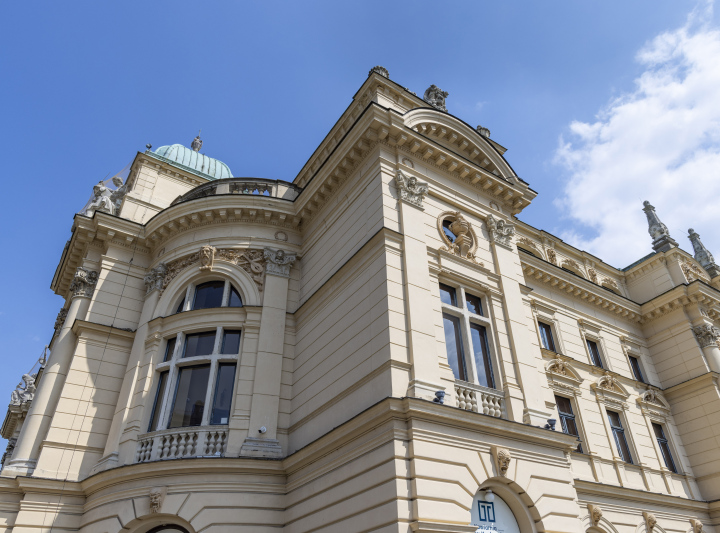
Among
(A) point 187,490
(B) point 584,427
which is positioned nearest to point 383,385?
(A) point 187,490

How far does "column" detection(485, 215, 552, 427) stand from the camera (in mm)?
13711

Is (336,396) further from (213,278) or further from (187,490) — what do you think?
(213,278)

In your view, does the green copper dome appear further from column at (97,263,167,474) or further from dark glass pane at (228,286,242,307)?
dark glass pane at (228,286,242,307)

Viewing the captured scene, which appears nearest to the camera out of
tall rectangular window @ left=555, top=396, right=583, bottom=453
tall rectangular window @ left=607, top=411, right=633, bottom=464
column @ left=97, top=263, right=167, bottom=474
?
column @ left=97, top=263, right=167, bottom=474

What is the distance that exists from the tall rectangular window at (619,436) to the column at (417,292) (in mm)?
12088

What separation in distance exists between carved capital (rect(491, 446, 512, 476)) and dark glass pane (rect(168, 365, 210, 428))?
849cm

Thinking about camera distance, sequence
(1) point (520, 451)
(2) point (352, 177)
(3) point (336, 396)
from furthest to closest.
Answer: (2) point (352, 177), (3) point (336, 396), (1) point (520, 451)

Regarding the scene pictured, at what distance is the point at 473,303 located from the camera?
15141 millimetres

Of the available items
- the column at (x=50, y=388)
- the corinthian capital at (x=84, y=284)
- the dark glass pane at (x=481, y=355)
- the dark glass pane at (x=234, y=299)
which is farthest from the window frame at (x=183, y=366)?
the dark glass pane at (x=481, y=355)

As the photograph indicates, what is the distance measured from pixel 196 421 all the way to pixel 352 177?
8820 millimetres

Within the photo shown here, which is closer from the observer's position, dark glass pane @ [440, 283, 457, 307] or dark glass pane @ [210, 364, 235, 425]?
dark glass pane @ [440, 283, 457, 307]

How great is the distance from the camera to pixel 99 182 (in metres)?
23.2

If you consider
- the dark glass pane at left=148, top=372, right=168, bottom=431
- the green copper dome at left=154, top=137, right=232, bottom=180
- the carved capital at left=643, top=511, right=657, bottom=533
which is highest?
the green copper dome at left=154, top=137, right=232, bottom=180

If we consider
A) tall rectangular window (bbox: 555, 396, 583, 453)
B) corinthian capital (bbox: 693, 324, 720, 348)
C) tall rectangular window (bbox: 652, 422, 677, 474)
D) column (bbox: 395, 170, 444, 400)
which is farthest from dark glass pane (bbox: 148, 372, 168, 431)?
corinthian capital (bbox: 693, 324, 720, 348)
